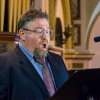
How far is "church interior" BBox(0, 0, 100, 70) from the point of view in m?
4.39

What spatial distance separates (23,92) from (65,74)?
0.32 m

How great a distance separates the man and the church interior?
308 mm

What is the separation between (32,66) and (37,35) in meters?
0.16

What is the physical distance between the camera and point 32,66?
2143 millimetres

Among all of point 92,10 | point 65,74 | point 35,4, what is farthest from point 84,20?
point 65,74

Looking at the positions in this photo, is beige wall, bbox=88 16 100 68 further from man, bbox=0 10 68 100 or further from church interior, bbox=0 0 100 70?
man, bbox=0 10 68 100

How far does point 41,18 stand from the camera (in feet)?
7.12

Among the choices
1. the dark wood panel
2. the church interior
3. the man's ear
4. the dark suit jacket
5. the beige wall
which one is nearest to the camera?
the dark suit jacket

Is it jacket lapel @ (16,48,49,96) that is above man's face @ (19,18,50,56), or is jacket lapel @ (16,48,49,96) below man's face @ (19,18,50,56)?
below

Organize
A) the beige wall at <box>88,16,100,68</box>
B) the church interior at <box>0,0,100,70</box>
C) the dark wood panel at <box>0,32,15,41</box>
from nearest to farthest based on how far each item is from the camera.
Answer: the dark wood panel at <box>0,32,15,41</box> < the church interior at <box>0,0,100,70</box> < the beige wall at <box>88,16,100,68</box>

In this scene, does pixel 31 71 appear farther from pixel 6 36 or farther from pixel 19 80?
pixel 6 36

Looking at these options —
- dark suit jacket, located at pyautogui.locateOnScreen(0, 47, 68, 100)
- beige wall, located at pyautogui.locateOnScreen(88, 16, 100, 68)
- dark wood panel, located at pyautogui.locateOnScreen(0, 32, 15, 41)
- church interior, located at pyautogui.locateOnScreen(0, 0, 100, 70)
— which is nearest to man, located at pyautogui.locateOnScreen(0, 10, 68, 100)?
dark suit jacket, located at pyautogui.locateOnScreen(0, 47, 68, 100)

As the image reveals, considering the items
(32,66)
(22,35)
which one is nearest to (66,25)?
(22,35)

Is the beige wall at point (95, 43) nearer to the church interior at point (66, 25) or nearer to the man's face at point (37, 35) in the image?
the church interior at point (66, 25)
